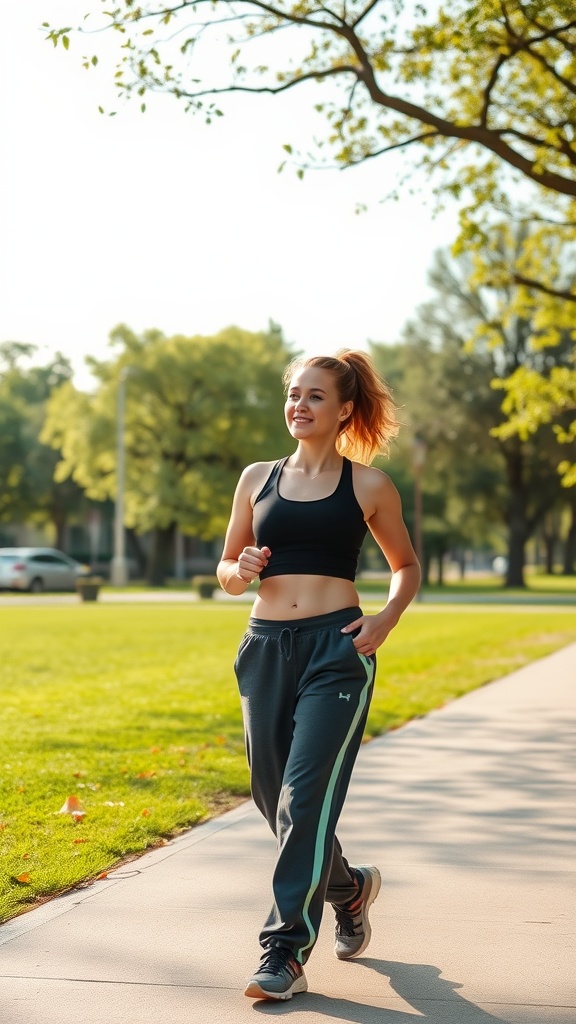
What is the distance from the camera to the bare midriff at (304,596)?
427cm

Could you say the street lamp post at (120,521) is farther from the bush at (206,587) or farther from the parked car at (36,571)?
the bush at (206,587)

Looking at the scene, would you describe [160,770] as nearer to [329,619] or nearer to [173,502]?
[329,619]

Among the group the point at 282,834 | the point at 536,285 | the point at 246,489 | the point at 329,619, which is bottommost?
the point at 282,834

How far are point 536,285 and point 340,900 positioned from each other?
44.5ft

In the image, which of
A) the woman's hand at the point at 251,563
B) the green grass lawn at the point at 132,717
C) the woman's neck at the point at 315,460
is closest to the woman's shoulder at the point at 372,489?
the woman's neck at the point at 315,460

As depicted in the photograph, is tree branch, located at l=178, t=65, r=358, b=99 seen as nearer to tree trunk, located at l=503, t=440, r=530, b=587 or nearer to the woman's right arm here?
the woman's right arm

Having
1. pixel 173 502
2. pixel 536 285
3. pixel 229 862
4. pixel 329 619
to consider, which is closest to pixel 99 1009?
pixel 329 619

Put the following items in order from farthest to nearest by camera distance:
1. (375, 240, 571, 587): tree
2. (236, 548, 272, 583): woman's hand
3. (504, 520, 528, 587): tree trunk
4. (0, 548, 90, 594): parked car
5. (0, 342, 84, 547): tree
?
1. (0, 342, 84, 547): tree
2. (504, 520, 528, 587): tree trunk
3. (375, 240, 571, 587): tree
4. (0, 548, 90, 594): parked car
5. (236, 548, 272, 583): woman's hand

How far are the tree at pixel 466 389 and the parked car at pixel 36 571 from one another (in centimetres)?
1519

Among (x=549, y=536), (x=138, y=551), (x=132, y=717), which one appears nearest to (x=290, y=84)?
(x=132, y=717)

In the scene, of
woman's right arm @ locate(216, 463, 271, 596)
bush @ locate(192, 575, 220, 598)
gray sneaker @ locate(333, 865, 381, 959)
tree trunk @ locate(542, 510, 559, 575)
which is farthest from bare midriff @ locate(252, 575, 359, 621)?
tree trunk @ locate(542, 510, 559, 575)

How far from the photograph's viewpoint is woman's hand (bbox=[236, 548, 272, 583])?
4.19 meters

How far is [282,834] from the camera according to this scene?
410cm

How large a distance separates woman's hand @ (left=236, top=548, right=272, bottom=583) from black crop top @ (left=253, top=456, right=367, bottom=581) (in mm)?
92
